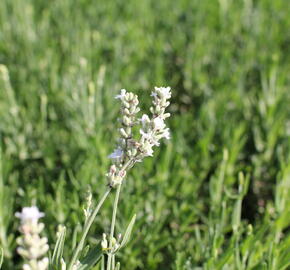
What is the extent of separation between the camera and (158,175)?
4.53 ft

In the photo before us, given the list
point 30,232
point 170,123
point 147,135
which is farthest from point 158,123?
point 170,123

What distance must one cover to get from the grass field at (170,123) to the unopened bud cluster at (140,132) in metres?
0.25

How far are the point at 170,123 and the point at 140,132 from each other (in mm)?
980

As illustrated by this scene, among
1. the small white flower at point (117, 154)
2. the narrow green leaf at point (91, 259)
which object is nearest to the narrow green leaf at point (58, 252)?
the narrow green leaf at point (91, 259)

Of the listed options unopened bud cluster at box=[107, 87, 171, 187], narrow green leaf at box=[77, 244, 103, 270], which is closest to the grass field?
narrow green leaf at box=[77, 244, 103, 270]

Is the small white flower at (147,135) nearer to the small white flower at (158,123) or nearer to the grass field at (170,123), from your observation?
the small white flower at (158,123)

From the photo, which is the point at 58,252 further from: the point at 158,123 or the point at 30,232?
the point at 158,123

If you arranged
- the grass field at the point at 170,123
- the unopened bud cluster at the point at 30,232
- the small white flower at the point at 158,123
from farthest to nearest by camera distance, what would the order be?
the grass field at the point at 170,123 < the small white flower at the point at 158,123 < the unopened bud cluster at the point at 30,232

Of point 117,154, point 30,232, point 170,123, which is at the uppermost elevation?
point 170,123

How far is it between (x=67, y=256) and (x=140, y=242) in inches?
7.8

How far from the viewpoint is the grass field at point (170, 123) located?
1224mm

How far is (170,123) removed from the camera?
68.2 inches

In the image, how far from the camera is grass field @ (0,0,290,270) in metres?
1.22

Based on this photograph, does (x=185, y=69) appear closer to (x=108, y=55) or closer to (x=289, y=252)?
(x=108, y=55)
